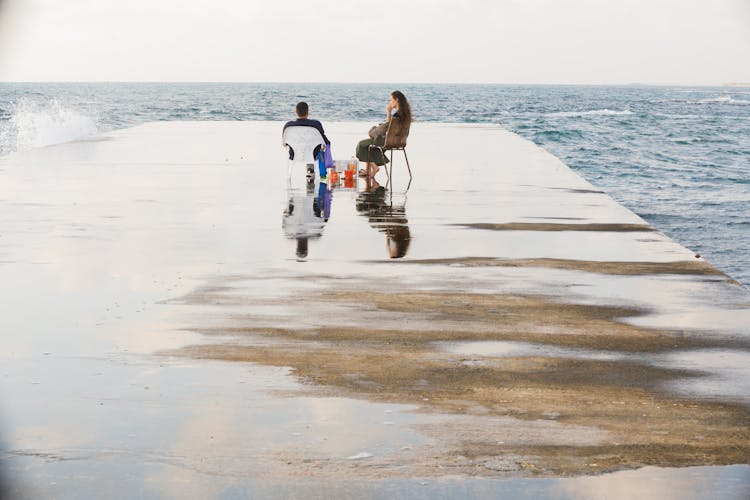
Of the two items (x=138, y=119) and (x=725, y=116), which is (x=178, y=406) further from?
(x=725, y=116)

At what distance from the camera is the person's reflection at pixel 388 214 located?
7945mm

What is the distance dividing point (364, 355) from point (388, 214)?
4.95m

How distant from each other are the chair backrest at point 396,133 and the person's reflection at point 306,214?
92cm

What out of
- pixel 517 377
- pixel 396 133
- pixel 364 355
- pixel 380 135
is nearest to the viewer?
pixel 517 377

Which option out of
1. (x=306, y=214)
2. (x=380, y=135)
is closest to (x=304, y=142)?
(x=380, y=135)

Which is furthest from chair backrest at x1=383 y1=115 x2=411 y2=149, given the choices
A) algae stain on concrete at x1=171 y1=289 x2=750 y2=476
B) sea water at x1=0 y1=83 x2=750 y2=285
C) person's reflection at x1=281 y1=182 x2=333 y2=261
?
algae stain on concrete at x1=171 y1=289 x2=750 y2=476

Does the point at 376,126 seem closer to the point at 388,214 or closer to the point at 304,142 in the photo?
the point at 304,142

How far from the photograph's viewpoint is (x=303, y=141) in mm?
11695

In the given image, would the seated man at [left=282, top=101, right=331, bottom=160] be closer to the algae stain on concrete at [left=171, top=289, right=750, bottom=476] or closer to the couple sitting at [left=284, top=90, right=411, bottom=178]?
the couple sitting at [left=284, top=90, right=411, bottom=178]

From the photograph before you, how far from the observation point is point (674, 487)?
3.32 meters

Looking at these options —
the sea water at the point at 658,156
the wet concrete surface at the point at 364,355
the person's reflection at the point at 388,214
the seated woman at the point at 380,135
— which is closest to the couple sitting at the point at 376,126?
the seated woman at the point at 380,135

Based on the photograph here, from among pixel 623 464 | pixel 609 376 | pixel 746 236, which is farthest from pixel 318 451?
pixel 746 236

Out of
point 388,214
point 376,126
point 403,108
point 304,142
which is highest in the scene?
point 403,108

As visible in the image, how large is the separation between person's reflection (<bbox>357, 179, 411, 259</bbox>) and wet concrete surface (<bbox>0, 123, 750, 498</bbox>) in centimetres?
6
